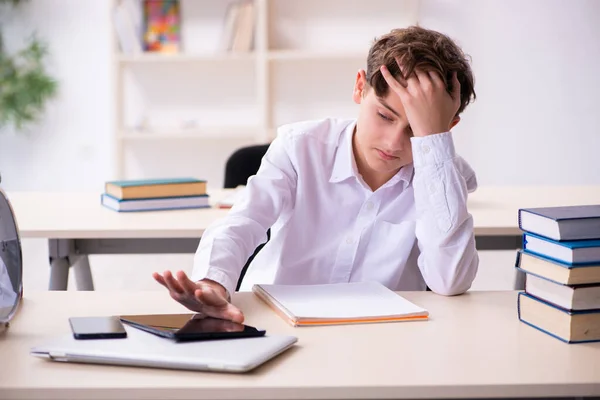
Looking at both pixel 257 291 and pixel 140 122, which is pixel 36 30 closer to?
pixel 140 122

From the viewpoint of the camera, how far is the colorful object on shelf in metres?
4.82

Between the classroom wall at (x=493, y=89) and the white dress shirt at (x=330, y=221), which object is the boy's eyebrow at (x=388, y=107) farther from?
the classroom wall at (x=493, y=89)

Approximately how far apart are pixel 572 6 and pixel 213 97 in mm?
2316

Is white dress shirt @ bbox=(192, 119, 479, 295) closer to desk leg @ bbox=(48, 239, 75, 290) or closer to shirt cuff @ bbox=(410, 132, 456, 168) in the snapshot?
shirt cuff @ bbox=(410, 132, 456, 168)

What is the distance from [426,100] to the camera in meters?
1.46

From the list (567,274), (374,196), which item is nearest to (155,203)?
(374,196)

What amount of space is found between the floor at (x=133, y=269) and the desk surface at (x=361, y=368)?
112 inches

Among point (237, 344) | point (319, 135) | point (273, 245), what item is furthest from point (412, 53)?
point (237, 344)

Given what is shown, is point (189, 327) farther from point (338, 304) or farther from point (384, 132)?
point (384, 132)

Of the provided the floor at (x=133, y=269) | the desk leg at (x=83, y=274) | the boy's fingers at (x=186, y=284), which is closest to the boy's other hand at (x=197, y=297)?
the boy's fingers at (x=186, y=284)

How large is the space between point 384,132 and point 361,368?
2.07 ft

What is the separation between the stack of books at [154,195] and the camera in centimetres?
232

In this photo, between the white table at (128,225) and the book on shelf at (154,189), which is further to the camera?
the book on shelf at (154,189)

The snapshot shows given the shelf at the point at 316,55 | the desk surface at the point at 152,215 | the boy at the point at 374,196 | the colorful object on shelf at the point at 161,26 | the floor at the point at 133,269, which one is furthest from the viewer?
the colorful object on shelf at the point at 161,26
